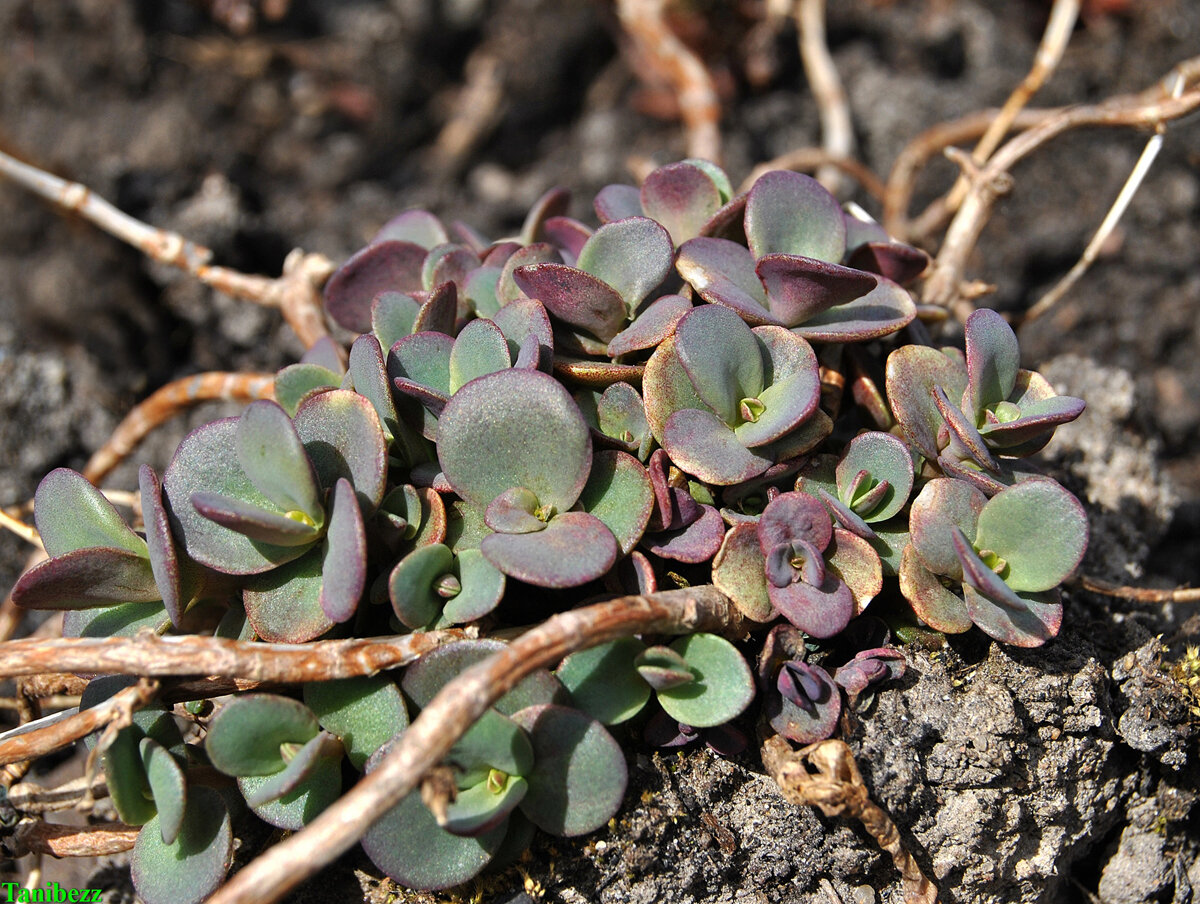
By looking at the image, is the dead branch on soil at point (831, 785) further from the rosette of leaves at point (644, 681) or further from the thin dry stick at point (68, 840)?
the thin dry stick at point (68, 840)

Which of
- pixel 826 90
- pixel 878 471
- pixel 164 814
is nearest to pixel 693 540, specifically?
pixel 878 471

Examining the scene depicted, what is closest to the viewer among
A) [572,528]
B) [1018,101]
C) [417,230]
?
[572,528]

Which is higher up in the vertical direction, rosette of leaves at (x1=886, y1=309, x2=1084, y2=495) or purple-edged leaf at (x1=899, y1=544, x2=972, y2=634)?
rosette of leaves at (x1=886, y1=309, x2=1084, y2=495)

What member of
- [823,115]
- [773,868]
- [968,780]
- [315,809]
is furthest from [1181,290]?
[315,809]

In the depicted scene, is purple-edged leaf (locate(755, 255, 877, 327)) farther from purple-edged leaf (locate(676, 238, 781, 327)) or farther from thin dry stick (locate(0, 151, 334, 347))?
thin dry stick (locate(0, 151, 334, 347))

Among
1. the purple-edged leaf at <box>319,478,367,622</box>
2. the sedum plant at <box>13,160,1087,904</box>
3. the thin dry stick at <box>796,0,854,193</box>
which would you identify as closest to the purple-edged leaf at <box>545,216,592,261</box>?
the sedum plant at <box>13,160,1087,904</box>

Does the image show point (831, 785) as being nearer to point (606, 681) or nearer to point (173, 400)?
point (606, 681)

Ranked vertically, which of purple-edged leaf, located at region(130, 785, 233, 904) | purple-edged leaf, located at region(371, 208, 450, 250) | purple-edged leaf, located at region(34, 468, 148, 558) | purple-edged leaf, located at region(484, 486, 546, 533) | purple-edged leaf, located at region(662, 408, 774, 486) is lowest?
purple-edged leaf, located at region(130, 785, 233, 904)
